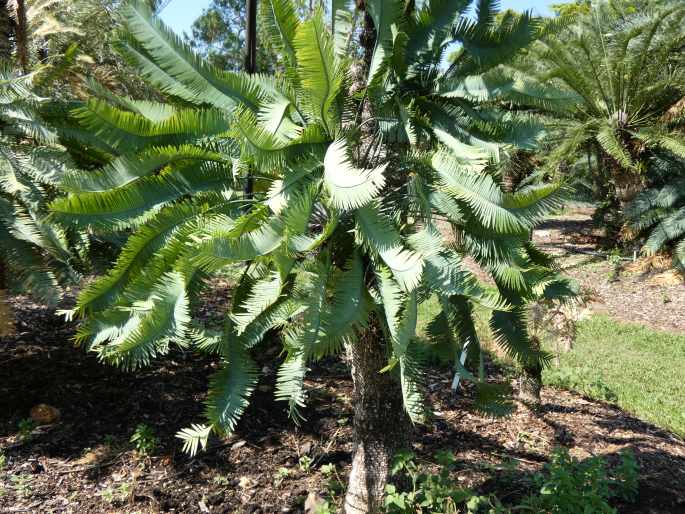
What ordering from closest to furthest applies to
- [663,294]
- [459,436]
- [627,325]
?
1. [459,436]
2. [627,325]
3. [663,294]

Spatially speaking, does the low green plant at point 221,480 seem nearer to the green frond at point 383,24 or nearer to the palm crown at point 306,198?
the palm crown at point 306,198

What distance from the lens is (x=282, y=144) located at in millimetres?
2025

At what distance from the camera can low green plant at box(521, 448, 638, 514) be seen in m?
2.81

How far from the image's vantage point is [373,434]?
9.65 feet

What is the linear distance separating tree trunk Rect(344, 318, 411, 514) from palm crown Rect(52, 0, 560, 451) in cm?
49

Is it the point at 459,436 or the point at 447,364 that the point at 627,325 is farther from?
the point at 459,436

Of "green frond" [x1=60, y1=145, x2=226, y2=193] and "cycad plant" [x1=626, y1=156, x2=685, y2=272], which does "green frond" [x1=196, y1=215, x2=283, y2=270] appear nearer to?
"green frond" [x1=60, y1=145, x2=226, y2=193]

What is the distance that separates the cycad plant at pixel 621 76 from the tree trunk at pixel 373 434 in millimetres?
8123

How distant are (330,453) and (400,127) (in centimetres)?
221

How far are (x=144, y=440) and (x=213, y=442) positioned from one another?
17.1 inches

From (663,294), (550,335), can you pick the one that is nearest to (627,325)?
(663,294)

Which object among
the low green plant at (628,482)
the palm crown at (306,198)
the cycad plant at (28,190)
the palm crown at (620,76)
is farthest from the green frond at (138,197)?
the palm crown at (620,76)

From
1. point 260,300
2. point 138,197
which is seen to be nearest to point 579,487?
point 260,300

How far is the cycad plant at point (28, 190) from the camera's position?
327 centimetres
